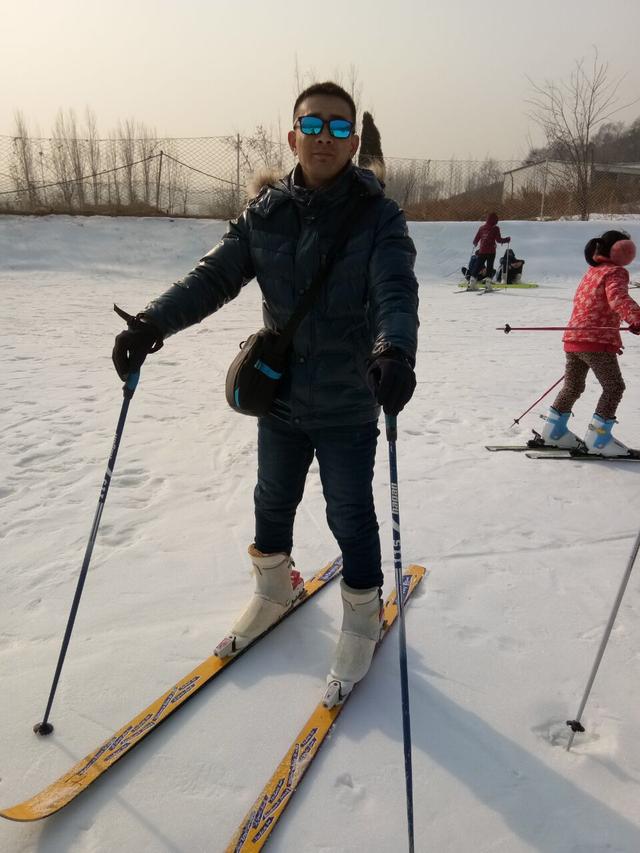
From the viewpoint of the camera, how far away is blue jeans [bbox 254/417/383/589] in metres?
2.04

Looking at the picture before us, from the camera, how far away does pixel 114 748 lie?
6.10ft

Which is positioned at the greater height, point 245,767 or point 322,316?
point 322,316

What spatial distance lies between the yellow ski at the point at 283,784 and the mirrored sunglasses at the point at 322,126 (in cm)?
187

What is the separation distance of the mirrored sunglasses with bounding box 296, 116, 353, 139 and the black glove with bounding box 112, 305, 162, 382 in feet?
2.58

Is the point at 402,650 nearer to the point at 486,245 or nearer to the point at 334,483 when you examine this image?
the point at 334,483

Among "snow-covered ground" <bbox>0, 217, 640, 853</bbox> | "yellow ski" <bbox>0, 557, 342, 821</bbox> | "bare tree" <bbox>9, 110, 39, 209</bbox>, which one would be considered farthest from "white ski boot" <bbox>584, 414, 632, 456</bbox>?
"bare tree" <bbox>9, 110, 39, 209</bbox>

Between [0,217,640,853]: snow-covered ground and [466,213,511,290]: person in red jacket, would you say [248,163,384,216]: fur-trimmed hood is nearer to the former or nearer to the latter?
[0,217,640,853]: snow-covered ground

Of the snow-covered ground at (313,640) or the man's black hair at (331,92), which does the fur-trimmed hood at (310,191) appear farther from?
the snow-covered ground at (313,640)

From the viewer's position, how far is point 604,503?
371cm

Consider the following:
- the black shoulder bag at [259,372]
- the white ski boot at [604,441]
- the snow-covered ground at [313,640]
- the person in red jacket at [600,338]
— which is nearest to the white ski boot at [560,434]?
the person in red jacket at [600,338]

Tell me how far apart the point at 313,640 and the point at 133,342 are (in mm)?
1352

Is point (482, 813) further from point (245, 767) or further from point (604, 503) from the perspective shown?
point (604, 503)

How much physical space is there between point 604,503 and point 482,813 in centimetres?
245

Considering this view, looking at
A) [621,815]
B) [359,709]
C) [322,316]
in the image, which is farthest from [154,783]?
[322,316]
